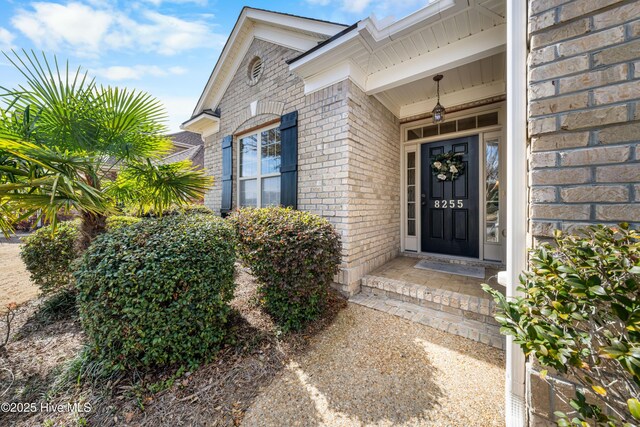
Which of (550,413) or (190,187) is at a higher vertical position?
(190,187)

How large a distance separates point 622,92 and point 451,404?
2111 millimetres

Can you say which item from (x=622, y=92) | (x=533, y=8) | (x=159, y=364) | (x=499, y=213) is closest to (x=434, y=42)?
(x=533, y=8)

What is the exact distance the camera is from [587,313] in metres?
0.94

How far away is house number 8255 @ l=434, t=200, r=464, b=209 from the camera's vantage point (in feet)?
13.9

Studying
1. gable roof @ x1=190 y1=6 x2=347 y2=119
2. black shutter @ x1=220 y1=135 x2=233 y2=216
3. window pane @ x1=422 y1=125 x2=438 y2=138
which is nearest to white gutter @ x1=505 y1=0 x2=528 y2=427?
gable roof @ x1=190 y1=6 x2=347 y2=119

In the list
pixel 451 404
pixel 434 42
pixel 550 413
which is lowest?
pixel 451 404

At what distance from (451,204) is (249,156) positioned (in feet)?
13.6

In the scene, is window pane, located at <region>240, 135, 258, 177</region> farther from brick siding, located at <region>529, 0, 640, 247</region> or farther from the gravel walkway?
brick siding, located at <region>529, 0, 640, 247</region>

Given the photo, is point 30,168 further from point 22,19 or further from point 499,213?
point 499,213

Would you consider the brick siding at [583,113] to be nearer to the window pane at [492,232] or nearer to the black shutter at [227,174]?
the window pane at [492,232]

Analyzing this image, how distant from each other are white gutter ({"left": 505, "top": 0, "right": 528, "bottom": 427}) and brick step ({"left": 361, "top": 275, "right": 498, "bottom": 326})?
114cm

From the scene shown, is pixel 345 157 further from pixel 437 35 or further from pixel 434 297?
pixel 434 297

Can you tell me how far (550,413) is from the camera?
1.22 m

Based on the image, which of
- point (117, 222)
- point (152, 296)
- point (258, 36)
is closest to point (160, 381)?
point (152, 296)
